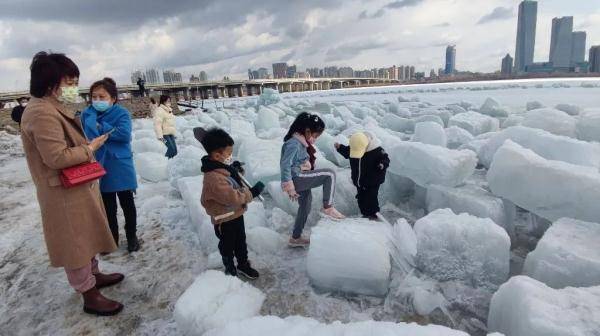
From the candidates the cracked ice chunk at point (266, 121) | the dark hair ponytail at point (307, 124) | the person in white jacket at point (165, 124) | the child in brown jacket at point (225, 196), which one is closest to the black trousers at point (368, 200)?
the dark hair ponytail at point (307, 124)

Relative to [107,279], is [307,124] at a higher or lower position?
higher

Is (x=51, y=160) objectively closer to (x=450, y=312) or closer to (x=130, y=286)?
(x=130, y=286)

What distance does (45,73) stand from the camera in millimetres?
1596

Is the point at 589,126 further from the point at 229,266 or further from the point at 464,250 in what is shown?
the point at 229,266

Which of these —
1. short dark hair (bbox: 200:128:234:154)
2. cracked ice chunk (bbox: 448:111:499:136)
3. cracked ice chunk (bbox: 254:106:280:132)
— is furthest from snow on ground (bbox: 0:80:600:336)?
cracked ice chunk (bbox: 254:106:280:132)

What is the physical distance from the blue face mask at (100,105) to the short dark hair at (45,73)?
0.65 metres

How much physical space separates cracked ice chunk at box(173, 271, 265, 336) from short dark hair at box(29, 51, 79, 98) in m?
1.21

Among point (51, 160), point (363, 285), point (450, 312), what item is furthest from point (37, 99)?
point (450, 312)

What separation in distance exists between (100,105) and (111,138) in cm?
23

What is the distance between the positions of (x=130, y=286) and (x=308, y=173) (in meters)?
1.43

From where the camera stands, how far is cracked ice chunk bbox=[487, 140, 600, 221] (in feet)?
7.13

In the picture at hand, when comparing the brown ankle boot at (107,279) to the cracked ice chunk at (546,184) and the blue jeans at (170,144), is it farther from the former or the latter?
the blue jeans at (170,144)

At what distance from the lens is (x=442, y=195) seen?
2.87 metres

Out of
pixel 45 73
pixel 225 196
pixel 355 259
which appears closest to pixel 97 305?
pixel 225 196
